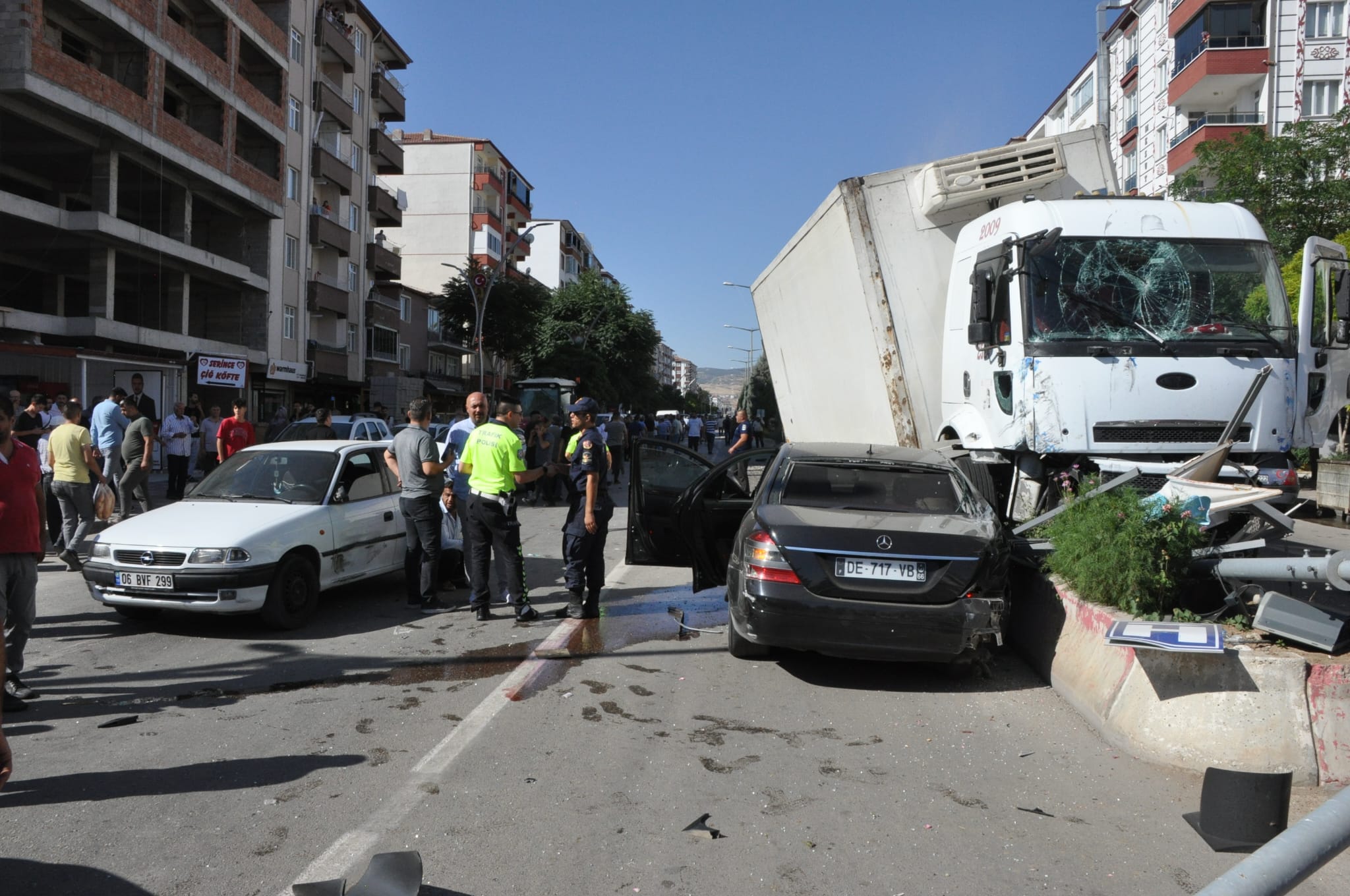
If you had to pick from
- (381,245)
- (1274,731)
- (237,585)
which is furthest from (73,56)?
(1274,731)

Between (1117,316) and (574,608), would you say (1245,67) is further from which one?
(574,608)

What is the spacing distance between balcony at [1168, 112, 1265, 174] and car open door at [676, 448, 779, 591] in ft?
115

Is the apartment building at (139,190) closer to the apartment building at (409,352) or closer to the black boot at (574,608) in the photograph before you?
the apartment building at (409,352)

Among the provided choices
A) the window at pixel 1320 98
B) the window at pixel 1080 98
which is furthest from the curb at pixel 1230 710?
the window at pixel 1080 98

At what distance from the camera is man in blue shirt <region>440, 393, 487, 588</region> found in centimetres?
887

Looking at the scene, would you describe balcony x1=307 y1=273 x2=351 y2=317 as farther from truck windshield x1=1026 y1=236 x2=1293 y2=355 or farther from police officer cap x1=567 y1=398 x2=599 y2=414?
truck windshield x1=1026 y1=236 x2=1293 y2=355

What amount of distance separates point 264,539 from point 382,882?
473 centimetres

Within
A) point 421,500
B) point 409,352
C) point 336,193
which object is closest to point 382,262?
point 336,193

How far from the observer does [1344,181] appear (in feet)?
77.4

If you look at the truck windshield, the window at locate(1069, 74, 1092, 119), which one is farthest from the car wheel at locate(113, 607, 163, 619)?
the window at locate(1069, 74, 1092, 119)

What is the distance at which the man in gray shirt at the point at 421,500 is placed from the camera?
8.40 m

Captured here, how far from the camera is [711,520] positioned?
795 centimetres

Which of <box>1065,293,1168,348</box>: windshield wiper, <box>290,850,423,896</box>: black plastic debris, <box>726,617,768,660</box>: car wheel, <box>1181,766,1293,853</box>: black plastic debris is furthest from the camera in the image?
<box>1065,293,1168,348</box>: windshield wiper

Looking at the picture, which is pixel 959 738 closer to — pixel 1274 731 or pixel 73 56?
pixel 1274 731
